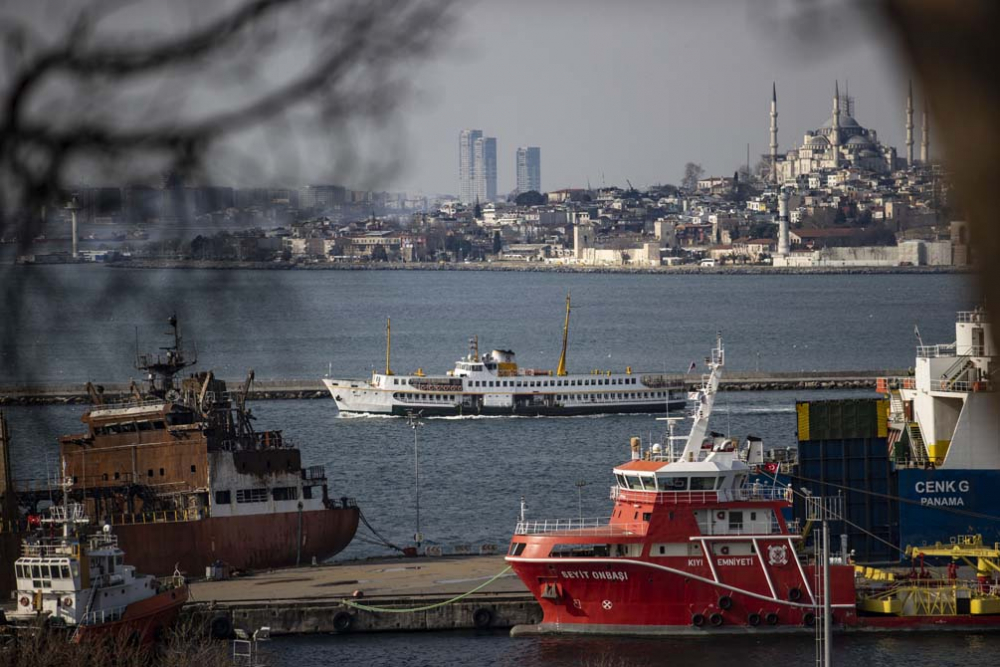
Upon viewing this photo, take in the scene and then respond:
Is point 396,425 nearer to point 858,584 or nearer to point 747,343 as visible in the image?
point 858,584

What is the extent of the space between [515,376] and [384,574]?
107ft

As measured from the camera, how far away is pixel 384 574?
998 inches

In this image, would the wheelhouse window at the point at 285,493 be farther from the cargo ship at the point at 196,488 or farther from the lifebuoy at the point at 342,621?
the lifebuoy at the point at 342,621

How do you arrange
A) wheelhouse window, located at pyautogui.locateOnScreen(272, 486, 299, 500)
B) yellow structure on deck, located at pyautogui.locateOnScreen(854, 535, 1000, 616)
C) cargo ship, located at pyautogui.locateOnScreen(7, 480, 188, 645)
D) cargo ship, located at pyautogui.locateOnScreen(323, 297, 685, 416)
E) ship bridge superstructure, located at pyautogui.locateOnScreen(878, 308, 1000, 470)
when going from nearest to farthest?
cargo ship, located at pyautogui.locateOnScreen(7, 480, 188, 645) → yellow structure on deck, located at pyautogui.locateOnScreen(854, 535, 1000, 616) → wheelhouse window, located at pyautogui.locateOnScreen(272, 486, 299, 500) → ship bridge superstructure, located at pyautogui.locateOnScreen(878, 308, 1000, 470) → cargo ship, located at pyautogui.locateOnScreen(323, 297, 685, 416)

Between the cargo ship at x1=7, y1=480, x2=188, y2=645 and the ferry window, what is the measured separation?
266 inches

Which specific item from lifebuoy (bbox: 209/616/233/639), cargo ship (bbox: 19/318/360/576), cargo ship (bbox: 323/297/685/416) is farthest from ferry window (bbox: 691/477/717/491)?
cargo ship (bbox: 323/297/685/416)

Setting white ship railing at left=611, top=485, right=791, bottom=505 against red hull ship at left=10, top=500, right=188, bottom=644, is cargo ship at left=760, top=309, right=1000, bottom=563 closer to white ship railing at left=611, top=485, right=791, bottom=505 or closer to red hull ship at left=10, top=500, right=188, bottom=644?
white ship railing at left=611, top=485, right=791, bottom=505

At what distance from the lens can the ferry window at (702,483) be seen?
834 inches

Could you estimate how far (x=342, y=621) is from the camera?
890 inches

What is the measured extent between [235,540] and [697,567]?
8171mm

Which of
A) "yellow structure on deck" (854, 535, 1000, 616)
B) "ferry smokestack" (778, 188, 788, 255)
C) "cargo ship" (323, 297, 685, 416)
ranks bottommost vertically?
"yellow structure on deck" (854, 535, 1000, 616)

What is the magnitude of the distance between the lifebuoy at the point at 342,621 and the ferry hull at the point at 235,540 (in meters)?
3.76

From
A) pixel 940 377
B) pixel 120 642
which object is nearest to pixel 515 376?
pixel 940 377

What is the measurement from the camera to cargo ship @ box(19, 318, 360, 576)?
2552 cm
